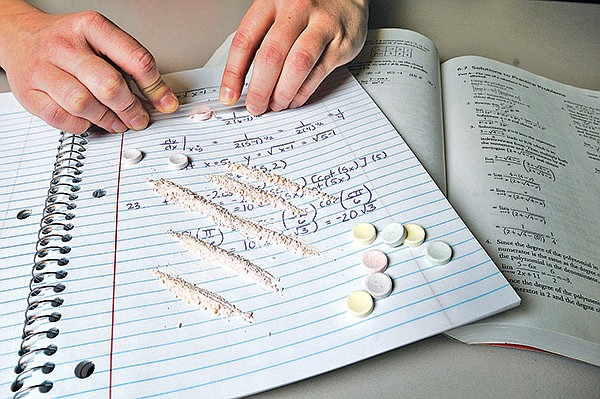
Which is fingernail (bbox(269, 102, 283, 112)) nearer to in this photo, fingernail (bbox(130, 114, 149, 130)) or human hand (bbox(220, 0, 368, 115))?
human hand (bbox(220, 0, 368, 115))

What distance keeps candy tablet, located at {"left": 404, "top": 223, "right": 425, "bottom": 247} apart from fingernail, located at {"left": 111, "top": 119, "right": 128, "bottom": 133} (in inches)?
11.5

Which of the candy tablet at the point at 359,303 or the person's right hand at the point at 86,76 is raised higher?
the person's right hand at the point at 86,76

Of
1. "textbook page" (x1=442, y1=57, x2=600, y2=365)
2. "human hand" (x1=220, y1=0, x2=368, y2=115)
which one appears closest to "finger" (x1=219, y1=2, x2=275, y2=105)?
"human hand" (x1=220, y1=0, x2=368, y2=115)

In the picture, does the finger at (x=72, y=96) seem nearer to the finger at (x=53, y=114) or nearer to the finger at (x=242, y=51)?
the finger at (x=53, y=114)

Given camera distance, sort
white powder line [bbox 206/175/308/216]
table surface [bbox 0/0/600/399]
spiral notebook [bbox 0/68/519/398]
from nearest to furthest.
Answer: spiral notebook [bbox 0/68/519/398], white powder line [bbox 206/175/308/216], table surface [bbox 0/0/600/399]

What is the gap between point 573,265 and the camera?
17.6 inches

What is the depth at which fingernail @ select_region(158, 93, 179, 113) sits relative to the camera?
0.56 metres

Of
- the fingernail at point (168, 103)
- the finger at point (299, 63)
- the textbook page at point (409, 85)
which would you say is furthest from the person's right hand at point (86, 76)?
the textbook page at point (409, 85)

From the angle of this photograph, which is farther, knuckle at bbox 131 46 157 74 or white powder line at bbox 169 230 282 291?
knuckle at bbox 131 46 157 74

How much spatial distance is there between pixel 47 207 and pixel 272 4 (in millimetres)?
297

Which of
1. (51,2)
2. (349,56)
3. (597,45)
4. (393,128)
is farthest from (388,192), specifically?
(51,2)

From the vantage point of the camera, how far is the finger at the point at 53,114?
1.74 ft

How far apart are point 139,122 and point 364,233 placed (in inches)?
10.1

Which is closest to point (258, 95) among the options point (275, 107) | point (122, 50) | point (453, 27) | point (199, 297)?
point (275, 107)
